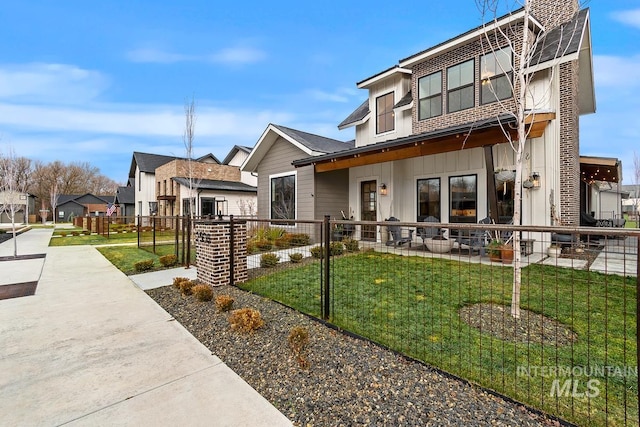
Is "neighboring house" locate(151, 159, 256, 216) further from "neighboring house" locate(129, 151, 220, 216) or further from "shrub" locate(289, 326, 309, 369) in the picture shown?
"shrub" locate(289, 326, 309, 369)

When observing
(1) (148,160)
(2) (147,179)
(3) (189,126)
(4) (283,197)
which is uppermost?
(1) (148,160)

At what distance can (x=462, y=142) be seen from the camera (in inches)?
287

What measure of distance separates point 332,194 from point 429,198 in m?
3.68

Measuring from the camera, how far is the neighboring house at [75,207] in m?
45.9

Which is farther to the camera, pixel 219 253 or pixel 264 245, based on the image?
pixel 264 245

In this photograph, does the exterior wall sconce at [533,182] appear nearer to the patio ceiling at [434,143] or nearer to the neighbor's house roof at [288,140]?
the patio ceiling at [434,143]

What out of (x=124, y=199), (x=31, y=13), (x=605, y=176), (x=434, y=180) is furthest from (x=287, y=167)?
(x=124, y=199)

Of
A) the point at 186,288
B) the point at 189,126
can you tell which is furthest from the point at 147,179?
the point at 186,288

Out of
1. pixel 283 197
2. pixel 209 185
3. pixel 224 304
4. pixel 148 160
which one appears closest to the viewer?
pixel 224 304

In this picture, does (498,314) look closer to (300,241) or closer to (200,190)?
(300,241)

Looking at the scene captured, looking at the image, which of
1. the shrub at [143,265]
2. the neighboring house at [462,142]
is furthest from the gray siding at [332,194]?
the shrub at [143,265]

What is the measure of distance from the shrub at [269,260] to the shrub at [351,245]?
6.68 ft

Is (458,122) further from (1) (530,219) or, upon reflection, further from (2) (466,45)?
(1) (530,219)

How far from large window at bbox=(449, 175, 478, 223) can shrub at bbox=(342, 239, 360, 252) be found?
5136mm
